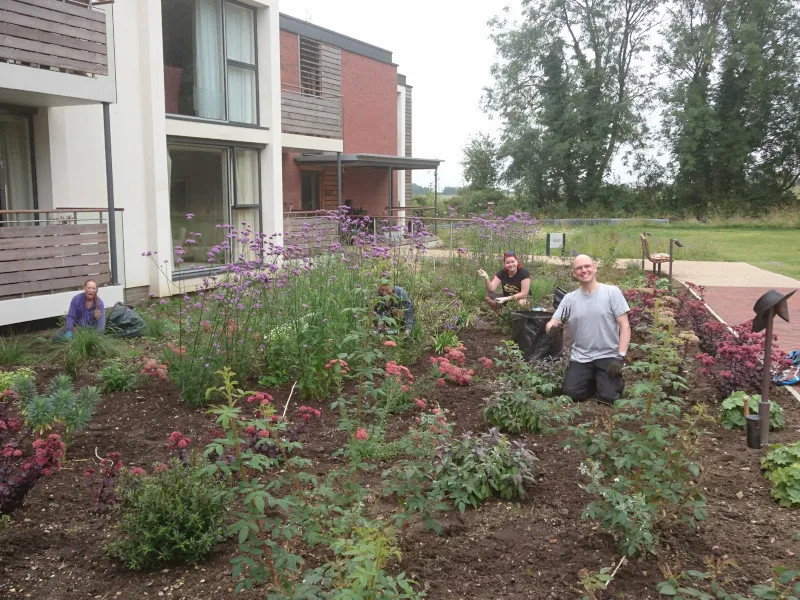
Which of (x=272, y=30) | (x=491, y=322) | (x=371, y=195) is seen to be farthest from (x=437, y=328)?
(x=371, y=195)

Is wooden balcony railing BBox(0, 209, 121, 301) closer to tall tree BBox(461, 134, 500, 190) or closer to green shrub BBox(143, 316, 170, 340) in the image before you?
green shrub BBox(143, 316, 170, 340)

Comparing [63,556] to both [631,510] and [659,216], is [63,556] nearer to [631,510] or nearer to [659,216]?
[631,510]

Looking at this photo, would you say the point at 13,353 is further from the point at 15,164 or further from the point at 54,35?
the point at 54,35

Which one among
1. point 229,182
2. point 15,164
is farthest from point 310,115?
point 15,164

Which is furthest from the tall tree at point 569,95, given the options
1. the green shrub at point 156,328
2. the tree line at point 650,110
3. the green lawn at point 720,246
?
the green shrub at point 156,328

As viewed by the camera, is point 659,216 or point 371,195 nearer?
point 371,195

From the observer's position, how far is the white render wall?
10414 mm

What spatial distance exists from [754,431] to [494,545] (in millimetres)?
2378

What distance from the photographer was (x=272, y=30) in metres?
14.4

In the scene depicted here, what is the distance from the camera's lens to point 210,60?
13.4 m

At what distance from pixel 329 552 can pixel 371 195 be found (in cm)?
2389

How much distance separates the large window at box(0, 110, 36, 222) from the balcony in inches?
248

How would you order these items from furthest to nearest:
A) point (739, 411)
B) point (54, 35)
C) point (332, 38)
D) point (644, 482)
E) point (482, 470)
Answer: point (332, 38), point (54, 35), point (739, 411), point (482, 470), point (644, 482)

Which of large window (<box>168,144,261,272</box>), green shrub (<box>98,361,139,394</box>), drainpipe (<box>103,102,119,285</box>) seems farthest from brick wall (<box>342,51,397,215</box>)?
green shrub (<box>98,361,139,394</box>)
